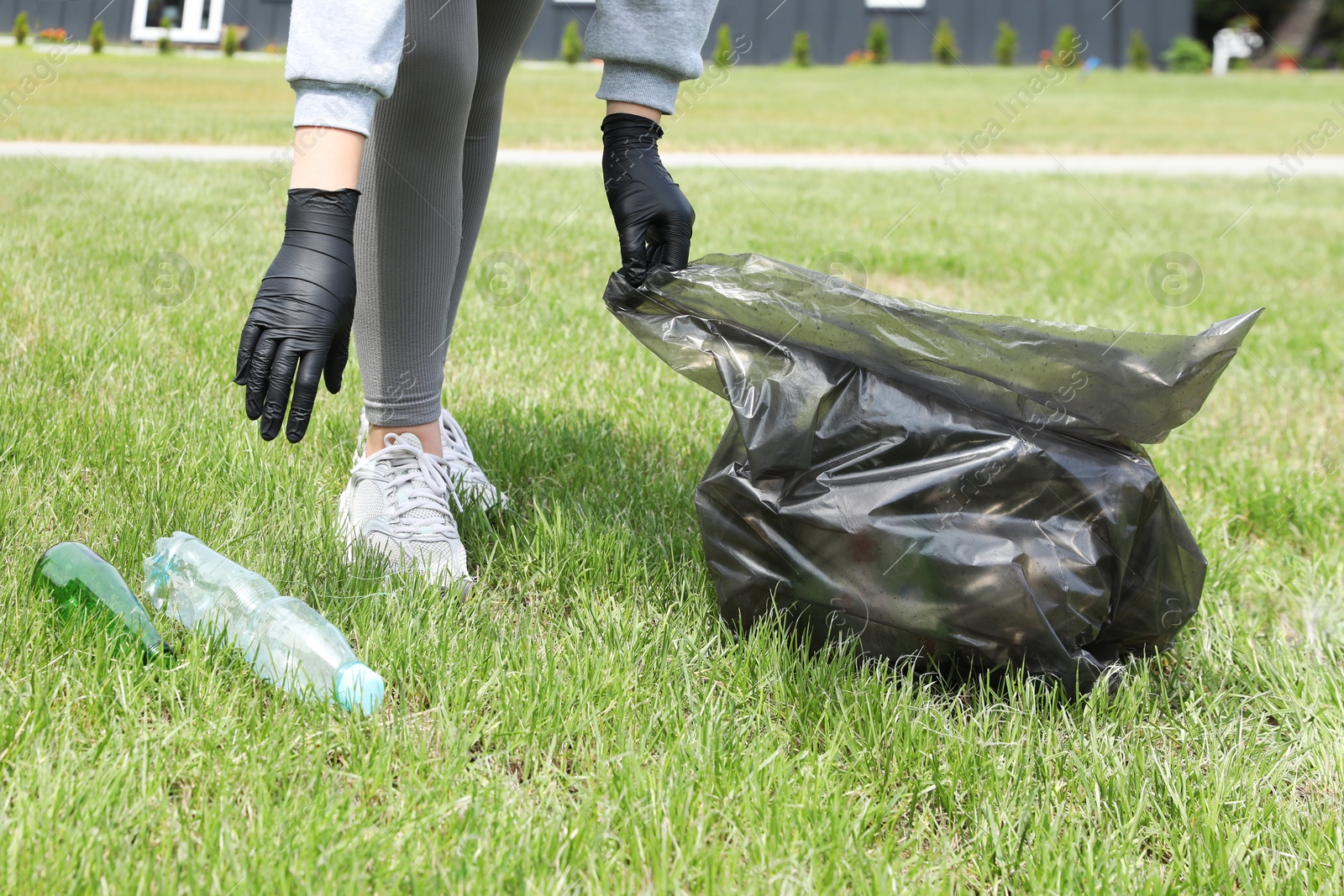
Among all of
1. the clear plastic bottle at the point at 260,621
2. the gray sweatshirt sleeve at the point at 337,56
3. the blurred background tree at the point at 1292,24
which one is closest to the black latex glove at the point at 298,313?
the gray sweatshirt sleeve at the point at 337,56

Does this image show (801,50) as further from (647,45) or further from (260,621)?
(260,621)

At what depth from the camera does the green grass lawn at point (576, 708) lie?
111 centimetres

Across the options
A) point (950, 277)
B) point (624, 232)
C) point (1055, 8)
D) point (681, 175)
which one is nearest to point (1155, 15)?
point (1055, 8)

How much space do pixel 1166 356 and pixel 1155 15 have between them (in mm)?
39175

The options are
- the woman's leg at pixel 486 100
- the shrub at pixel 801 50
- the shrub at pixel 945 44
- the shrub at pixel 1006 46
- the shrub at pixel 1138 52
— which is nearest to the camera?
the woman's leg at pixel 486 100

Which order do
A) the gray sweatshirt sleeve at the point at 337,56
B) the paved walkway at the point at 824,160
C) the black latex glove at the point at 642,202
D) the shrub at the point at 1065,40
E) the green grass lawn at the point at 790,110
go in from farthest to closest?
the shrub at the point at 1065,40 → the green grass lawn at the point at 790,110 → the paved walkway at the point at 824,160 → the black latex glove at the point at 642,202 → the gray sweatshirt sleeve at the point at 337,56

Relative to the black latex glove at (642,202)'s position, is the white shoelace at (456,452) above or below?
below

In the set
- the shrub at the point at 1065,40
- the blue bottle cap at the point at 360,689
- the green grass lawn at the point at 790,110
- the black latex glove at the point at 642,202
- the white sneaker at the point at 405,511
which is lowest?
the blue bottle cap at the point at 360,689

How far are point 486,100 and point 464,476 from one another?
2.51 ft

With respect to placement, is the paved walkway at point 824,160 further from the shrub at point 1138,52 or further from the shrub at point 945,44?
the shrub at point 1138,52

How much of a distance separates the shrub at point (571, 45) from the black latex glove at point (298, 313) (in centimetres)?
2893

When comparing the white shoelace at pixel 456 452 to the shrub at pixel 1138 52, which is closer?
the white shoelace at pixel 456 452

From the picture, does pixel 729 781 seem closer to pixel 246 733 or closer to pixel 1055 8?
pixel 246 733

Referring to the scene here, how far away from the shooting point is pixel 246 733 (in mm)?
1243
